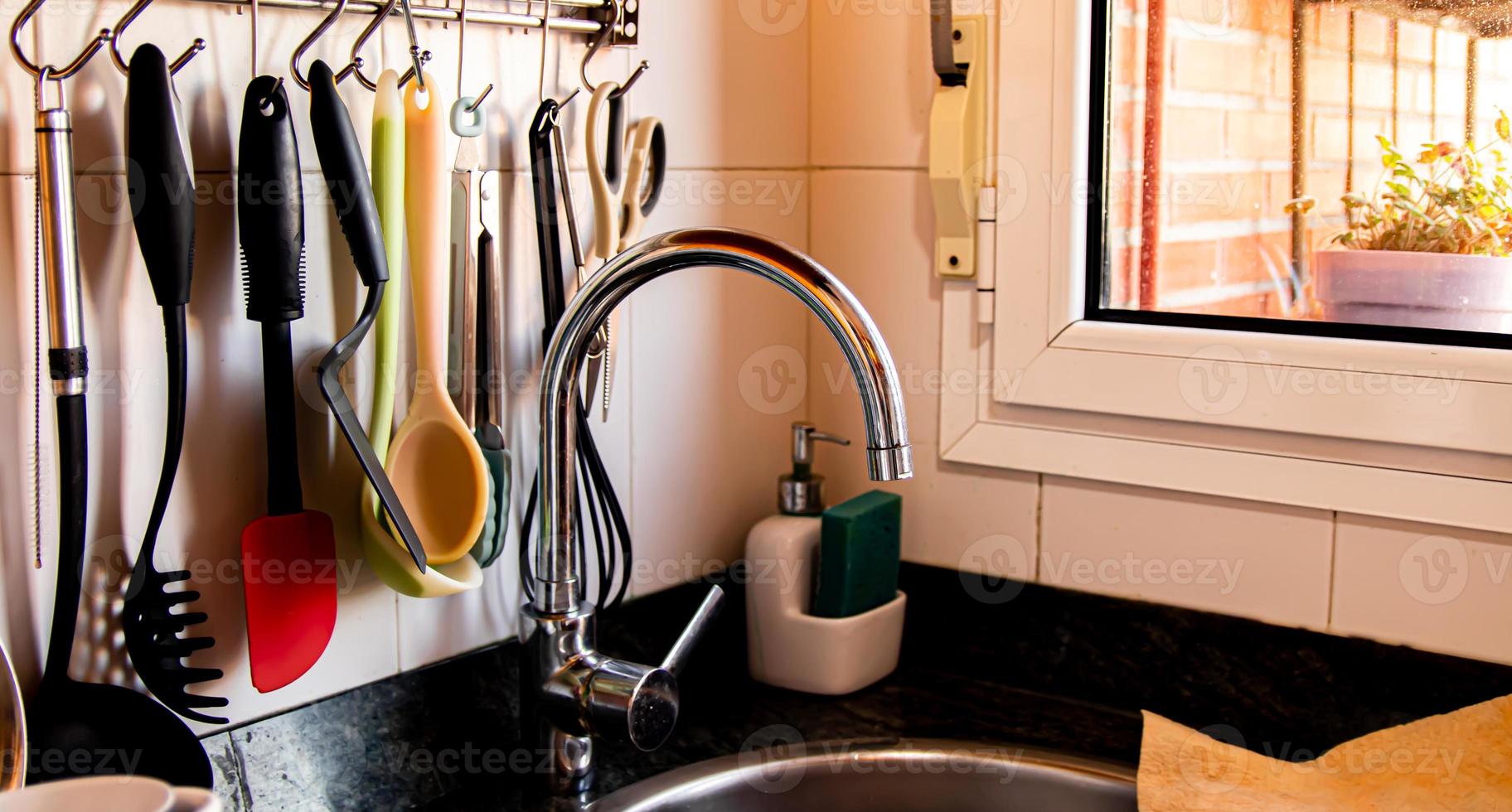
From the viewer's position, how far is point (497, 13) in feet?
3.00

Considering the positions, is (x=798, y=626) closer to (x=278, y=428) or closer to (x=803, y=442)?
(x=803, y=442)

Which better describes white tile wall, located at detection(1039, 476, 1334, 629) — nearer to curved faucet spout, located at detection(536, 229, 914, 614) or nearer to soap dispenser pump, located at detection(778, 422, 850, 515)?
soap dispenser pump, located at detection(778, 422, 850, 515)

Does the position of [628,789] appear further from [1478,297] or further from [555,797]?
[1478,297]

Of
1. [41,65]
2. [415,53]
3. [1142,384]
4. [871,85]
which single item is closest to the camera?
[41,65]

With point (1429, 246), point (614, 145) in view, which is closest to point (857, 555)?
point (614, 145)

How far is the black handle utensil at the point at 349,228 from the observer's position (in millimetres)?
783

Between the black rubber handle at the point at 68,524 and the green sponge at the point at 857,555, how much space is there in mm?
560

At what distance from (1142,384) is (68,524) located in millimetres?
753

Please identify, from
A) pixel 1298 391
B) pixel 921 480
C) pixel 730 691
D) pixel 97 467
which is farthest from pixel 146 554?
pixel 1298 391

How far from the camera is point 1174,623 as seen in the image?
1.09 metres

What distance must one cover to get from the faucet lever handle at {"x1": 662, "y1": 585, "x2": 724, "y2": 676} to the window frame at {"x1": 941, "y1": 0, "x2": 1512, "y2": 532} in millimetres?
→ 272

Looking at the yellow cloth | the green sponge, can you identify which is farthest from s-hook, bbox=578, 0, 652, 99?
the yellow cloth

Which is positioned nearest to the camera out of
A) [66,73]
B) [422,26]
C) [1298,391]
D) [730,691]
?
[66,73]

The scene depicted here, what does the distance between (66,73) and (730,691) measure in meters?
0.68
